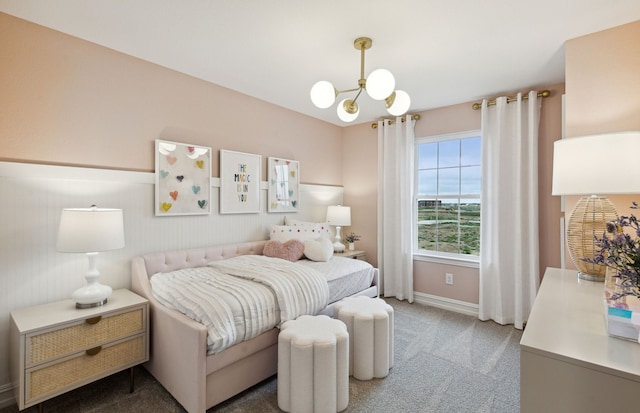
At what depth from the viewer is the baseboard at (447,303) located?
3.59m

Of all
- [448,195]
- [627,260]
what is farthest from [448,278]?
[627,260]

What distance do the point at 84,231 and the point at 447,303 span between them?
149 inches

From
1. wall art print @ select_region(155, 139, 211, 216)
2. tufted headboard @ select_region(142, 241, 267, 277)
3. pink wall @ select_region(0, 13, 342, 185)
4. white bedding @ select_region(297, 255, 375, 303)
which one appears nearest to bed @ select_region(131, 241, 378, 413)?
tufted headboard @ select_region(142, 241, 267, 277)

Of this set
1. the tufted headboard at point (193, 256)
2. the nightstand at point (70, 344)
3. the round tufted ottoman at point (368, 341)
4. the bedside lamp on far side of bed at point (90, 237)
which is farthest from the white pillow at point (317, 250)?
the bedside lamp on far side of bed at point (90, 237)

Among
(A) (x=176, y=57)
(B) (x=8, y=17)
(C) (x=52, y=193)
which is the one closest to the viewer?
(B) (x=8, y=17)

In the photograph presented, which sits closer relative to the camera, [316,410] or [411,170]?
[316,410]

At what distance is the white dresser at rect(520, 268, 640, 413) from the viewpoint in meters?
0.82

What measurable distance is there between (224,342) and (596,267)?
2245 millimetres

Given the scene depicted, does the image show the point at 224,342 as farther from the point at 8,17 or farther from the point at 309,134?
the point at 309,134

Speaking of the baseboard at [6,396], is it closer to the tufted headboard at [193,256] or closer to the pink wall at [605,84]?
the tufted headboard at [193,256]

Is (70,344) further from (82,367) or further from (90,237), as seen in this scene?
(90,237)

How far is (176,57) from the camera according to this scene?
2.55 meters

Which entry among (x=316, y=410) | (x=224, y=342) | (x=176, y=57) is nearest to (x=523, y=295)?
(x=316, y=410)

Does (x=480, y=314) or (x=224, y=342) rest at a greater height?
(x=224, y=342)
